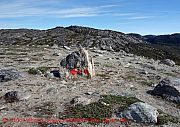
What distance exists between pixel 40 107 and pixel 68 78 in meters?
9.49

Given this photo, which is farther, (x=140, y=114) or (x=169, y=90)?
(x=169, y=90)

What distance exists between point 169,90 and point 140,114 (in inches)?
247

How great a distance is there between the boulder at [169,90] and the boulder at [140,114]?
4.45 metres

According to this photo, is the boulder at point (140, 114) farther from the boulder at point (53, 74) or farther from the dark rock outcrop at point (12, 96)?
the boulder at point (53, 74)

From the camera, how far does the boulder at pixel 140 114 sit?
22.0m

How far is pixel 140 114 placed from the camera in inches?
876

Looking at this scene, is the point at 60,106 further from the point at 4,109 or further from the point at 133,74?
the point at 133,74

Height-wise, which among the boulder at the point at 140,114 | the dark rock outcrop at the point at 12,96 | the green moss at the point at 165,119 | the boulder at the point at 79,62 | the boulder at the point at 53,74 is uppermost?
the boulder at the point at 79,62

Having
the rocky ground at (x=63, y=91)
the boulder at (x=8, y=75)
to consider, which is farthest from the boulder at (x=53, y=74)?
the boulder at (x=8, y=75)

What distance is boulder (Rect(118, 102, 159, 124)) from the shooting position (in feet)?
72.3

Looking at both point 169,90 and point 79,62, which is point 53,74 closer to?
point 79,62

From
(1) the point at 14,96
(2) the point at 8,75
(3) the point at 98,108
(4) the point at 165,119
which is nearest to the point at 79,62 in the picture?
(2) the point at 8,75

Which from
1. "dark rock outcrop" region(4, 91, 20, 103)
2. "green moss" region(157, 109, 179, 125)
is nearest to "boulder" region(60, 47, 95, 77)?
"dark rock outcrop" region(4, 91, 20, 103)

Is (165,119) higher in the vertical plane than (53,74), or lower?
lower
